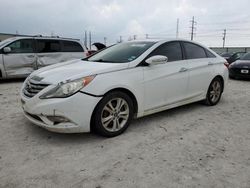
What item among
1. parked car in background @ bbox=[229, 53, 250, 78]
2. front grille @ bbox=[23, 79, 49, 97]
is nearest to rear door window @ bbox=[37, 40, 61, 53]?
front grille @ bbox=[23, 79, 49, 97]

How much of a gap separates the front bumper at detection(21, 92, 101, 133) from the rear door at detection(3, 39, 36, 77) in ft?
17.5

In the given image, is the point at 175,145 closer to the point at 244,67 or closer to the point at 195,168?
the point at 195,168

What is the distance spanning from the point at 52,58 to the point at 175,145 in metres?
6.66

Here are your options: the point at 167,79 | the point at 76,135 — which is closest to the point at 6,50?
the point at 76,135

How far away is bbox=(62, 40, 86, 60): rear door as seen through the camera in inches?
356

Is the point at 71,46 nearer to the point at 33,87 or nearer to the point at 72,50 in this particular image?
the point at 72,50

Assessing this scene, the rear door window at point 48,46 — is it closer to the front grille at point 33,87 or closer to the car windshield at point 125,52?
the car windshield at point 125,52

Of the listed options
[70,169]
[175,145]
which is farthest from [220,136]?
[70,169]

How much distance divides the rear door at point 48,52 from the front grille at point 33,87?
5.16 m

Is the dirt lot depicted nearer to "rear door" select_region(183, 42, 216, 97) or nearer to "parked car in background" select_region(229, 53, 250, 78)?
"rear door" select_region(183, 42, 216, 97)

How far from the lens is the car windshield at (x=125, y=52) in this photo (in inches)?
153

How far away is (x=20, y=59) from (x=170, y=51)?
18.7ft

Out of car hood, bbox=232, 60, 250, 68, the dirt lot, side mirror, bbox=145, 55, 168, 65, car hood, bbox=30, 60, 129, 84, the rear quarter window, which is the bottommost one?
the dirt lot

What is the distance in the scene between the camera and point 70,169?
2.62 metres
